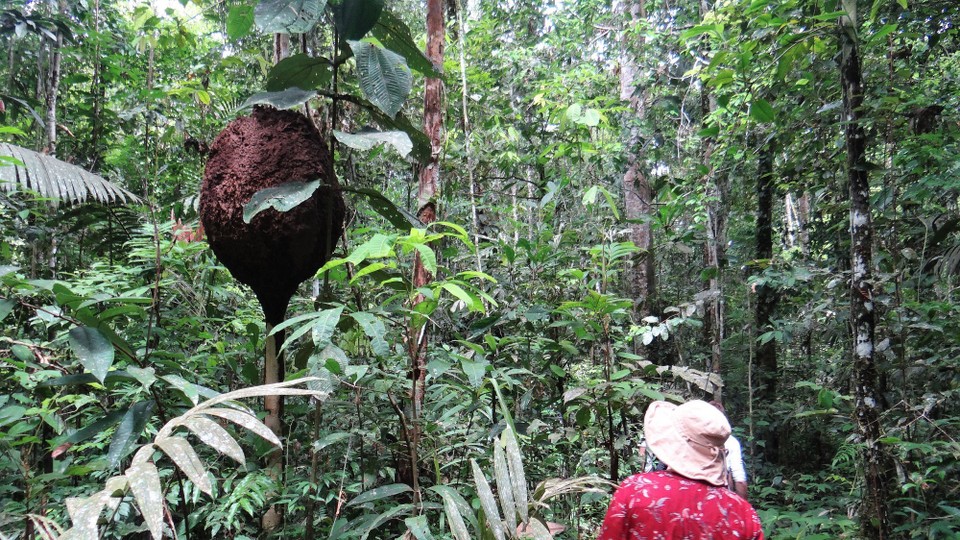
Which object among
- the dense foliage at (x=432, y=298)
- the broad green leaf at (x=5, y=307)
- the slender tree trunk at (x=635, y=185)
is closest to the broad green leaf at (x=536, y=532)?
the dense foliage at (x=432, y=298)

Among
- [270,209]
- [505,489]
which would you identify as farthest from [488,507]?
[270,209]

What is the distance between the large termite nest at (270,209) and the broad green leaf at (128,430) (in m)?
0.69

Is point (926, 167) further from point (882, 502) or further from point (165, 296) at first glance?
point (165, 296)

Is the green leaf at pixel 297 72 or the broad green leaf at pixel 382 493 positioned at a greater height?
the green leaf at pixel 297 72

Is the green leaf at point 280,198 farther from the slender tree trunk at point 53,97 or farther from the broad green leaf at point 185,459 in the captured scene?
the slender tree trunk at point 53,97

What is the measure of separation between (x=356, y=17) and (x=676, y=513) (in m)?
2.13

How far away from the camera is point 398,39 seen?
240 cm

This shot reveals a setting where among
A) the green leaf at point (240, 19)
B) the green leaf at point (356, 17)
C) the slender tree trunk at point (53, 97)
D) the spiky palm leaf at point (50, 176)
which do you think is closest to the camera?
the green leaf at point (356, 17)

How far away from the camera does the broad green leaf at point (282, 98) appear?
6.75ft

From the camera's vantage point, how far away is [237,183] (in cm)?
219

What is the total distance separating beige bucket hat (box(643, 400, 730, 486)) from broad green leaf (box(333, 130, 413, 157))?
139 centimetres

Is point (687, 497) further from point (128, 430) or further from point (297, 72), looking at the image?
point (297, 72)

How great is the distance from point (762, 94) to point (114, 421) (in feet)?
14.4

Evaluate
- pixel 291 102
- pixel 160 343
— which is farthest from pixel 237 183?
pixel 160 343
